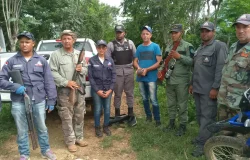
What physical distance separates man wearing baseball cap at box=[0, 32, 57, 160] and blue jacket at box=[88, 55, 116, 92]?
88 centimetres

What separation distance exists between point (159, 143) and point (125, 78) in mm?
1368

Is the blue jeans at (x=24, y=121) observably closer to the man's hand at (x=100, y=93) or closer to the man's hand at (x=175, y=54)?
the man's hand at (x=100, y=93)

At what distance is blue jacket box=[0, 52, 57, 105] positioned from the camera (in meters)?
3.38

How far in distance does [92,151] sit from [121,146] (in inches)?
19.5

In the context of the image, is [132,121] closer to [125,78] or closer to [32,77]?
[125,78]

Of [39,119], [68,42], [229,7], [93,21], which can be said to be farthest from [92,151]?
[93,21]

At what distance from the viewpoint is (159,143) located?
4191 millimetres

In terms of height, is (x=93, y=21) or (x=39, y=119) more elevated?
(x=93, y=21)

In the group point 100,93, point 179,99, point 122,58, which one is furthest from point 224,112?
point 122,58

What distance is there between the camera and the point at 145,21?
1892 centimetres

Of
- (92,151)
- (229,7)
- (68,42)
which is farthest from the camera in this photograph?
(229,7)

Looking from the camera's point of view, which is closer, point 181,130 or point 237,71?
point 237,71

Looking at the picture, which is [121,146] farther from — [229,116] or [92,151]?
[229,116]

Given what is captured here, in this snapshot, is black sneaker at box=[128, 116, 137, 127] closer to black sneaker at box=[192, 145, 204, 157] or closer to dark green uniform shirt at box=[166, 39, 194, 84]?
dark green uniform shirt at box=[166, 39, 194, 84]
